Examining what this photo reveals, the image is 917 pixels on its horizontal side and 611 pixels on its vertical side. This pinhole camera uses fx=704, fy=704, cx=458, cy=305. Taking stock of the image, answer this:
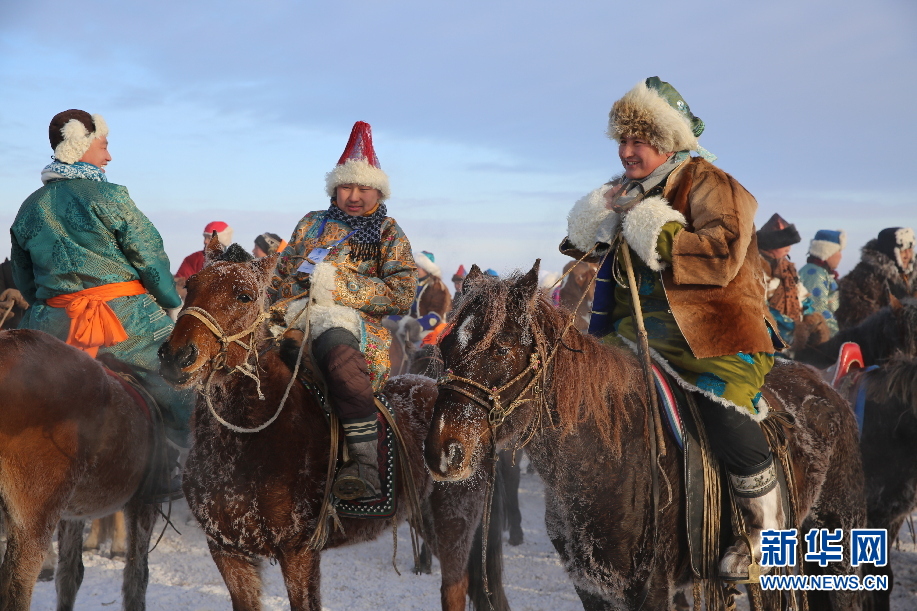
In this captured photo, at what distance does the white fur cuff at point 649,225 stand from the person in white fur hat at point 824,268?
344 inches

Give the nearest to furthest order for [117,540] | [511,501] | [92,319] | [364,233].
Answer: [364,233]
[92,319]
[117,540]
[511,501]

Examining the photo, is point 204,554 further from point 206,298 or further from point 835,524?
point 835,524

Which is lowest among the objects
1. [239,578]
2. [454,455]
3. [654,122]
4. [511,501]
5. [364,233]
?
[511,501]

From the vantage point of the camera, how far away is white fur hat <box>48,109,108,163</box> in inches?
185

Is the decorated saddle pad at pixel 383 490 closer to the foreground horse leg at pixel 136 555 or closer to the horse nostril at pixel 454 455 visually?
the horse nostril at pixel 454 455

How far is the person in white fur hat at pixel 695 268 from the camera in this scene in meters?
2.91

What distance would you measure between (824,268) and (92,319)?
10.3 m

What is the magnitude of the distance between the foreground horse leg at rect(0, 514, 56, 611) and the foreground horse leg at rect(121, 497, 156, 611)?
101 centimetres

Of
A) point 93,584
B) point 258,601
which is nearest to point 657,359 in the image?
point 258,601

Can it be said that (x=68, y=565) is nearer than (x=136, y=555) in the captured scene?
No

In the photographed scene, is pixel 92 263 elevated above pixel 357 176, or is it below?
below

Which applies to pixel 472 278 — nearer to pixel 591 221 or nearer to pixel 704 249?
pixel 591 221

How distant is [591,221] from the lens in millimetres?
3199

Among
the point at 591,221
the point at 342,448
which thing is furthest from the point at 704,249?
the point at 342,448
